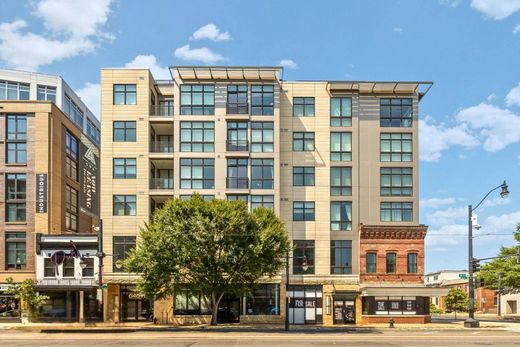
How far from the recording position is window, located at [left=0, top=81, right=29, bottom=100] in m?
72.7

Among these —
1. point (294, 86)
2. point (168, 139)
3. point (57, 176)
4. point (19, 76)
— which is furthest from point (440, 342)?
point (19, 76)

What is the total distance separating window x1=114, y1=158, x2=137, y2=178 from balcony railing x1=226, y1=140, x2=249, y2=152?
28.4 ft

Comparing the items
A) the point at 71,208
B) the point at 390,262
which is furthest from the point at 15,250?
the point at 390,262

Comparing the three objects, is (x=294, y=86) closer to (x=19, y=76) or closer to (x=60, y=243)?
(x=60, y=243)

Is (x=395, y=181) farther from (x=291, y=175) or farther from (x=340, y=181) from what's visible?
(x=291, y=175)

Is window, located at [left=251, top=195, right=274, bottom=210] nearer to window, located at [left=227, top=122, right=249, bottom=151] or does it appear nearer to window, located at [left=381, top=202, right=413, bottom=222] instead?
window, located at [left=227, top=122, right=249, bottom=151]

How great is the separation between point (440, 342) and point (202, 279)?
1702 cm

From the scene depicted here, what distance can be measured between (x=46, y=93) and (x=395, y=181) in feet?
158

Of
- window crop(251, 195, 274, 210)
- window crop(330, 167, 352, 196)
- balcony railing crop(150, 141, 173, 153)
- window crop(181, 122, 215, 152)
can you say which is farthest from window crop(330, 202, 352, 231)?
balcony railing crop(150, 141, 173, 153)

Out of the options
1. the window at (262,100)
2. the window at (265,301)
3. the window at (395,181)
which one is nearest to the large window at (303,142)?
the window at (262,100)

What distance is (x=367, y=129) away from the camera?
5134 centimetres

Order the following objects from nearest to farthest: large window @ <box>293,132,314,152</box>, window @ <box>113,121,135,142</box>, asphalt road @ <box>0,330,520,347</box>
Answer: asphalt road @ <box>0,330,520,347</box> → window @ <box>113,121,135,142</box> → large window @ <box>293,132,314,152</box>

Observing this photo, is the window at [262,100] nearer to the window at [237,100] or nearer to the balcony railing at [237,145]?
the window at [237,100]

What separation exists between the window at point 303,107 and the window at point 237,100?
4.66 m
